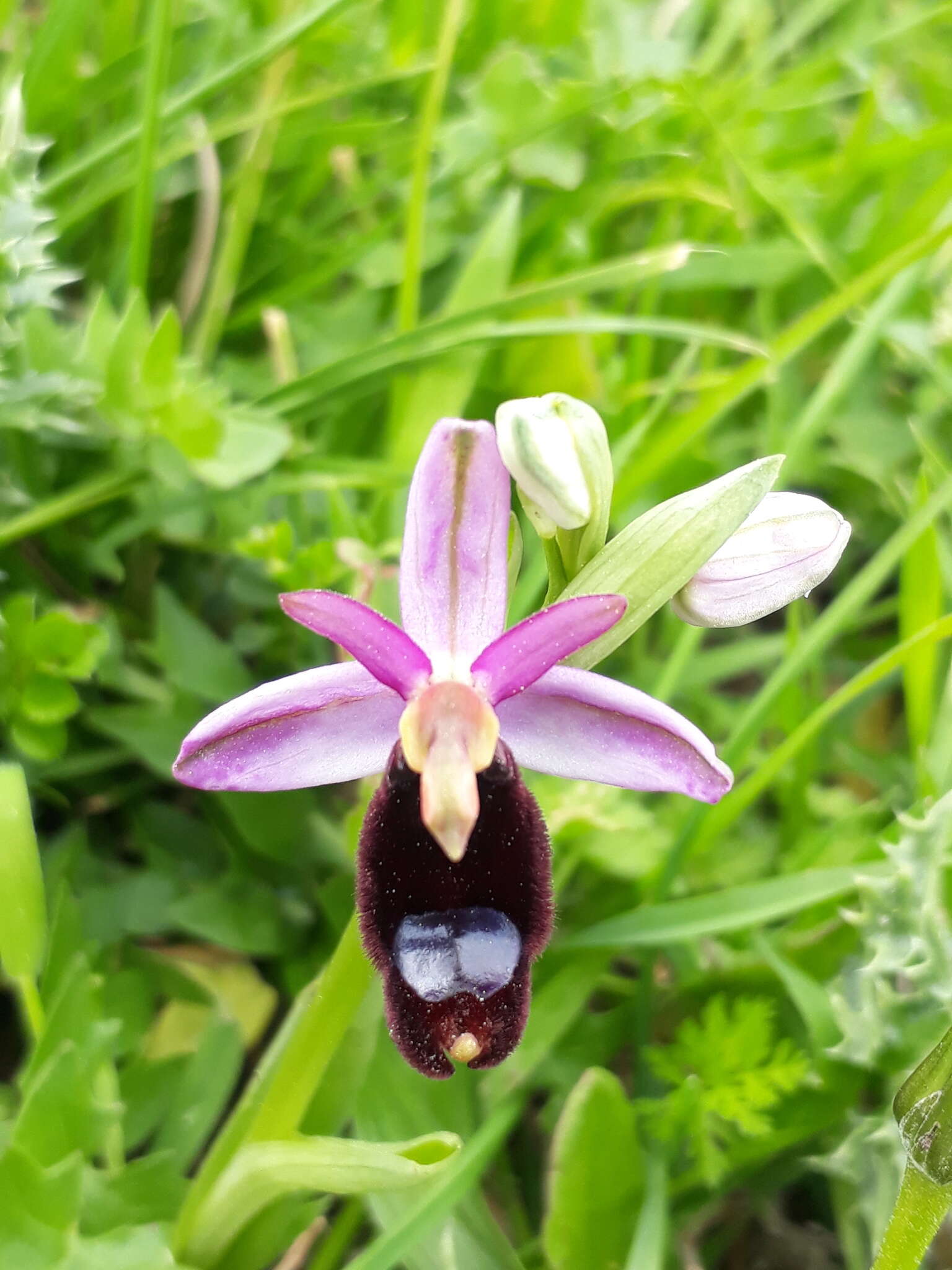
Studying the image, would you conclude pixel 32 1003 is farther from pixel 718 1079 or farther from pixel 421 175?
pixel 421 175

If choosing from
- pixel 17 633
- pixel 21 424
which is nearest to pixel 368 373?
pixel 21 424

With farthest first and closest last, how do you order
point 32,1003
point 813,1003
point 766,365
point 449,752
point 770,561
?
point 766,365, point 813,1003, point 32,1003, point 770,561, point 449,752

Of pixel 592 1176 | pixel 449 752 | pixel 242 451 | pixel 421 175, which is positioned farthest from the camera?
pixel 421 175

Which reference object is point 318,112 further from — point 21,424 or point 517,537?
point 517,537

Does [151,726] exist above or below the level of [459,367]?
below

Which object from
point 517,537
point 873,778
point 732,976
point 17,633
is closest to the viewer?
point 517,537

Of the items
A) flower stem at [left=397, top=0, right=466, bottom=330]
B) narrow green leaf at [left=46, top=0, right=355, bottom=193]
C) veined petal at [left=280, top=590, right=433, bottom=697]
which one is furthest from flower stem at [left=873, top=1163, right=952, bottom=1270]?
narrow green leaf at [left=46, top=0, right=355, bottom=193]

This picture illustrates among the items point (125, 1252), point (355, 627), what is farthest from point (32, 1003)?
point (355, 627)
